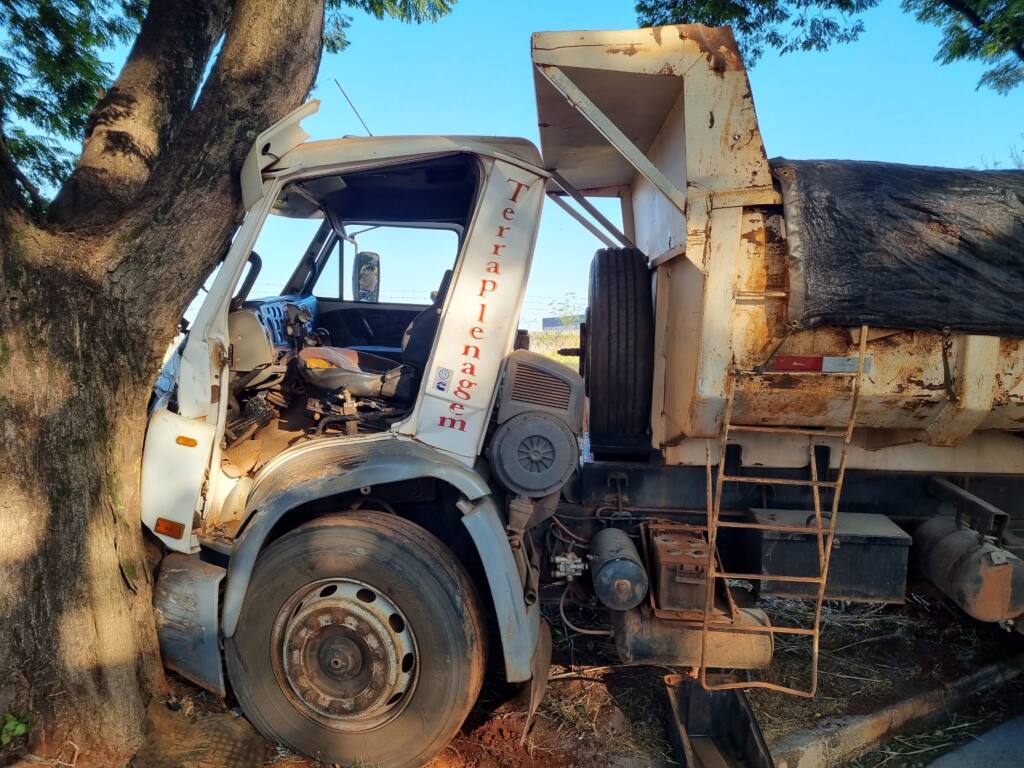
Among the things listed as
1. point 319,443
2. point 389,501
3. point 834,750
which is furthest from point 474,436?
point 834,750

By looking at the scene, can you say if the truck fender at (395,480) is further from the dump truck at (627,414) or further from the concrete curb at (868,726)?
the concrete curb at (868,726)

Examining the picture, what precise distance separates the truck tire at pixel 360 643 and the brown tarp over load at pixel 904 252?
1881 mm

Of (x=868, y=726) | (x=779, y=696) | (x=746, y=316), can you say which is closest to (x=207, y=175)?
(x=746, y=316)

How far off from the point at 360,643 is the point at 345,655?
0.08 meters

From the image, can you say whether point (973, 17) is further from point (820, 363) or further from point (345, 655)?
point (345, 655)

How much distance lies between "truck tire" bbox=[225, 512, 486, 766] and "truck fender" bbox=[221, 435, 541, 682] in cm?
9

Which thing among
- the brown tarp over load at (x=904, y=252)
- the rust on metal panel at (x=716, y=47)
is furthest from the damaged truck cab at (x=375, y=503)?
the brown tarp over load at (x=904, y=252)

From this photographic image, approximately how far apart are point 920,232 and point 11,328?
3.68 metres

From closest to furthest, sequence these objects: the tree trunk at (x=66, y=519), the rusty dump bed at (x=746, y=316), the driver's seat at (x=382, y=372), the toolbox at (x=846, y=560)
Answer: the tree trunk at (x=66, y=519)
the rusty dump bed at (x=746, y=316)
the toolbox at (x=846, y=560)
the driver's seat at (x=382, y=372)


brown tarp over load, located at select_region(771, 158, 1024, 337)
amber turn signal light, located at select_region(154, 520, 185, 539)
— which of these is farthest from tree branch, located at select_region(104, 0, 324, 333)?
brown tarp over load, located at select_region(771, 158, 1024, 337)

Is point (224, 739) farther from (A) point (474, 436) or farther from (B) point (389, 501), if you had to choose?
(A) point (474, 436)

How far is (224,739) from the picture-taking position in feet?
9.16

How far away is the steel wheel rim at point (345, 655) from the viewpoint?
9.11 ft

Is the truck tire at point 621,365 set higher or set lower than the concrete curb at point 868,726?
higher
